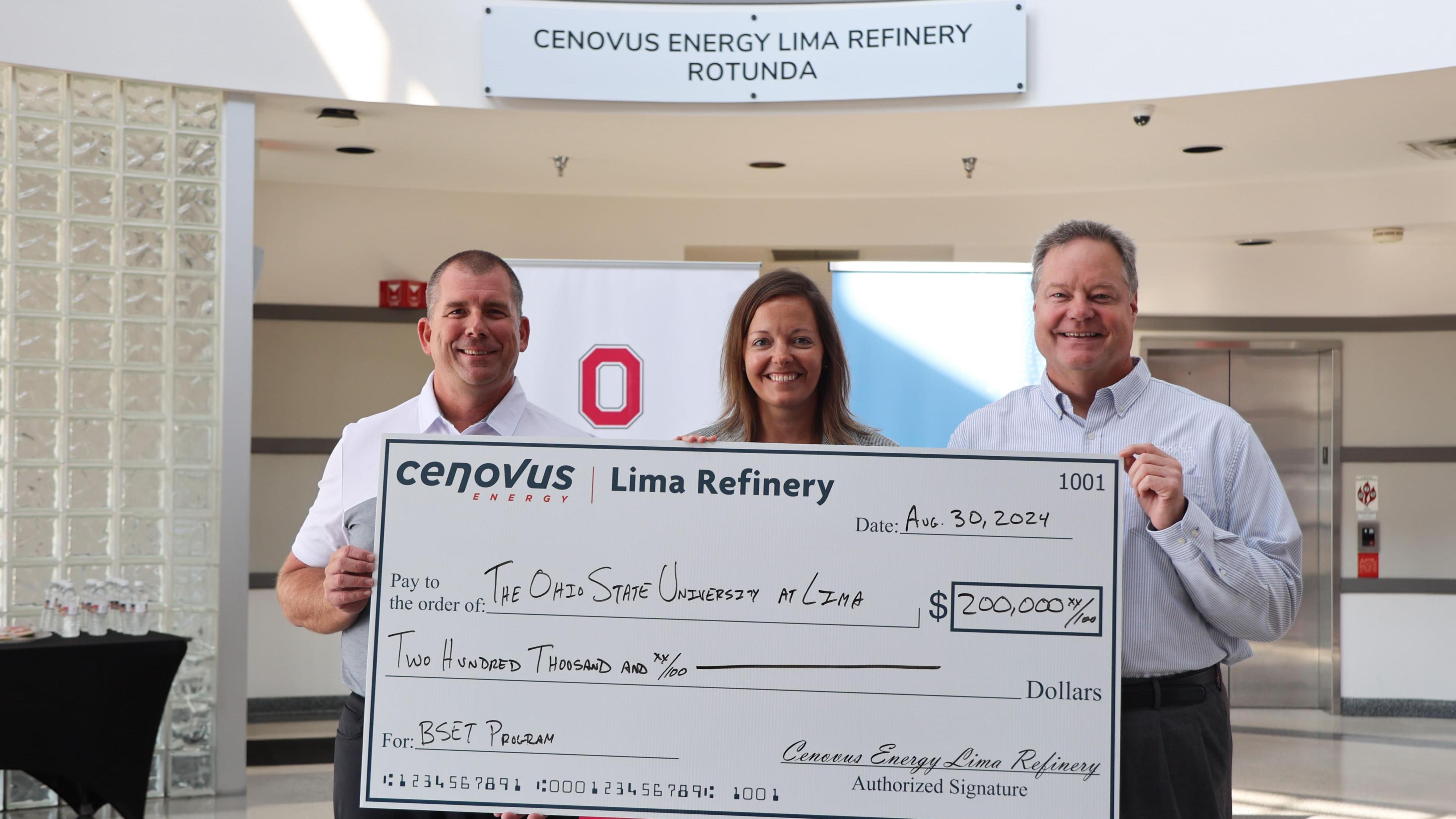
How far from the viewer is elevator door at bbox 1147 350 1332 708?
7941 millimetres

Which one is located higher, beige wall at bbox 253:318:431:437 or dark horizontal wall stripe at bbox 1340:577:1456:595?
beige wall at bbox 253:318:431:437

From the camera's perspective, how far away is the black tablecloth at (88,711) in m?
4.39

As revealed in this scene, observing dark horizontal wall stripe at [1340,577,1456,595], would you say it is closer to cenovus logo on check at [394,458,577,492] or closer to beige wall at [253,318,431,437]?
beige wall at [253,318,431,437]

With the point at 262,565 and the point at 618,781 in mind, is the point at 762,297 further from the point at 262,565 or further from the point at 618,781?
the point at 262,565

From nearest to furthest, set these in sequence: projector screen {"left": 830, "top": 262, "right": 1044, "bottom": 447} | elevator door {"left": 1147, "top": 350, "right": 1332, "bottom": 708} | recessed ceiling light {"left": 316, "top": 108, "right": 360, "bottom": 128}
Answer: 1. projector screen {"left": 830, "top": 262, "right": 1044, "bottom": 447}
2. recessed ceiling light {"left": 316, "top": 108, "right": 360, "bottom": 128}
3. elevator door {"left": 1147, "top": 350, "right": 1332, "bottom": 708}

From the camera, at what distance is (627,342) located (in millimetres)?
5164

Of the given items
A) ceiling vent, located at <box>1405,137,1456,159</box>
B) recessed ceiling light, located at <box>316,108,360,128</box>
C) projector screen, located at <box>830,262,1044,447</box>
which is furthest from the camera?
ceiling vent, located at <box>1405,137,1456,159</box>

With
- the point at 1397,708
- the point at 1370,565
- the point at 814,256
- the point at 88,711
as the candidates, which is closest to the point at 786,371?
the point at 88,711

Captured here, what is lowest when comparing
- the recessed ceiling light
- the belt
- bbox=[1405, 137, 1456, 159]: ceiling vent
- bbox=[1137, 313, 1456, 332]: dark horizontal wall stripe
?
the belt

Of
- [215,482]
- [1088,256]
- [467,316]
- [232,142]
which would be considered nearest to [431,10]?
[232,142]

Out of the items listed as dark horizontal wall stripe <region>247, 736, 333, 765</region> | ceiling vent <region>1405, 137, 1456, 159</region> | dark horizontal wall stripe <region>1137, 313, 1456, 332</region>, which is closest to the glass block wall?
dark horizontal wall stripe <region>247, 736, 333, 765</region>

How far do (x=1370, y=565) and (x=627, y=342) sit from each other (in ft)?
17.4

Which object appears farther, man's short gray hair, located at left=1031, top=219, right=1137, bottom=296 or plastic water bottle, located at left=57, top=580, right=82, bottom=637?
plastic water bottle, located at left=57, top=580, right=82, bottom=637

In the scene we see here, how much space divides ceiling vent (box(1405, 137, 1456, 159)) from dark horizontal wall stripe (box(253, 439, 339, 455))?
6.06 metres
